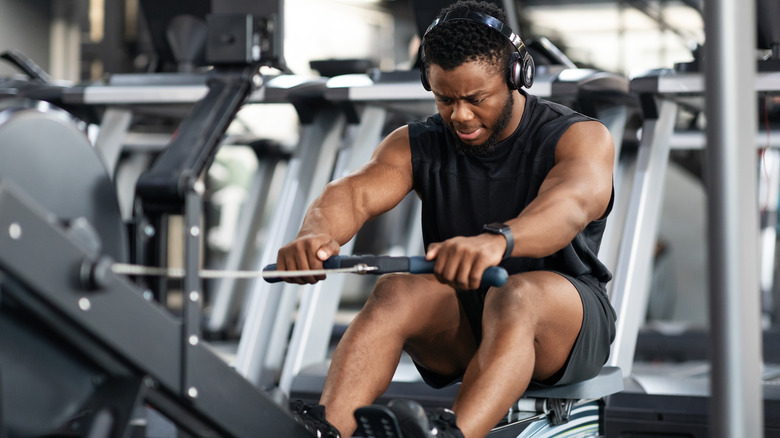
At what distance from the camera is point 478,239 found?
156 centimetres

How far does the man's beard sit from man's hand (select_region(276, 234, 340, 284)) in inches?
14.4

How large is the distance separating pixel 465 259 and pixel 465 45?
0.47m

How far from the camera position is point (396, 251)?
7.18 metres

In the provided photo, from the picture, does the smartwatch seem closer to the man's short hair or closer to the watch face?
the watch face

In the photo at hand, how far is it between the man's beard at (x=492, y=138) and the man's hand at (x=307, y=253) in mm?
365

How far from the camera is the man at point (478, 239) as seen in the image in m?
A: 1.62

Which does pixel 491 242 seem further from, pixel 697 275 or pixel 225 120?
pixel 697 275

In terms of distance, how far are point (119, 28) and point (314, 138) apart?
4.40 meters

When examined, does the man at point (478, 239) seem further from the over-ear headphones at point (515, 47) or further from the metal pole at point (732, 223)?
the metal pole at point (732, 223)

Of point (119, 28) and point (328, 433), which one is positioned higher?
point (119, 28)

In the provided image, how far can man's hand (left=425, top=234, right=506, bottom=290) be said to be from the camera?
1517mm

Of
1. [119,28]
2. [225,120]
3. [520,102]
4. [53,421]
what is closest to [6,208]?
[53,421]

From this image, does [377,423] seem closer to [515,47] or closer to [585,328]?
[585,328]

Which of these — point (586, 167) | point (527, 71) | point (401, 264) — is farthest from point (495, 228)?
point (527, 71)
